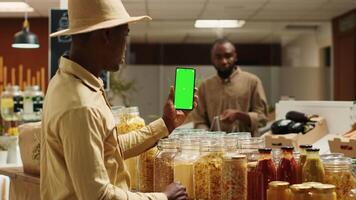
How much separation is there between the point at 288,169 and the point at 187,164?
1.05 feet

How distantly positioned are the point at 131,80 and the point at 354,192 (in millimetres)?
6014

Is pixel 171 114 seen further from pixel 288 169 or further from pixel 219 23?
pixel 219 23

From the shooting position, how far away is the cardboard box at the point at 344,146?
2.24 meters

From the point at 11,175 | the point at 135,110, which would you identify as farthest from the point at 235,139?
the point at 11,175

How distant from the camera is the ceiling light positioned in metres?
7.86

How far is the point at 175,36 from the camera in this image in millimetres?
8648

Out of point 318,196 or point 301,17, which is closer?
point 318,196

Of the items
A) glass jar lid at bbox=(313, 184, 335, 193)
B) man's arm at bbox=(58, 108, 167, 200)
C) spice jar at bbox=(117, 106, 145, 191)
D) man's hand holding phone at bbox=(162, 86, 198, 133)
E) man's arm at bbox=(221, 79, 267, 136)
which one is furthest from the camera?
man's arm at bbox=(221, 79, 267, 136)

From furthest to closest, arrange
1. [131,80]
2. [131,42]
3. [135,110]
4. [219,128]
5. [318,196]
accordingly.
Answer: [131,42]
[131,80]
[219,128]
[135,110]
[318,196]

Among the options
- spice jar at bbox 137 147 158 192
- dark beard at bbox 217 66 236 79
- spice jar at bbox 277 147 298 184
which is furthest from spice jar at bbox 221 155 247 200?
dark beard at bbox 217 66 236 79

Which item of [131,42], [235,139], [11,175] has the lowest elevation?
[11,175]

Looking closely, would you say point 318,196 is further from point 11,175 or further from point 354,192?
point 11,175

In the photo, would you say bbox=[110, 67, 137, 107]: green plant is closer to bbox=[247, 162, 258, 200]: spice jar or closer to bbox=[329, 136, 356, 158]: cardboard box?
bbox=[329, 136, 356, 158]: cardboard box

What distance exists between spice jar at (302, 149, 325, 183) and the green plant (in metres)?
4.84
